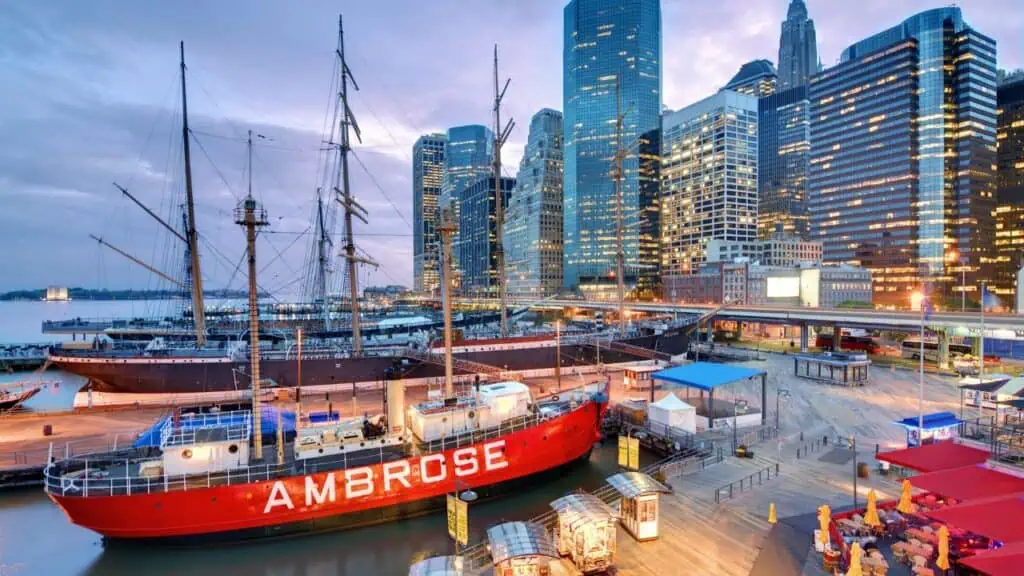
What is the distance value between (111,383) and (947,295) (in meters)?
177

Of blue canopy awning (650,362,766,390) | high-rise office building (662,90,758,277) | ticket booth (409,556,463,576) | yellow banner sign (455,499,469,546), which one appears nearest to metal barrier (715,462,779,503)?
blue canopy awning (650,362,766,390)

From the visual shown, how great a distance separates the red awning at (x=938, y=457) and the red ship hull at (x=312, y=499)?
1272 cm

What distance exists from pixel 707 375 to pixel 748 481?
29.6ft

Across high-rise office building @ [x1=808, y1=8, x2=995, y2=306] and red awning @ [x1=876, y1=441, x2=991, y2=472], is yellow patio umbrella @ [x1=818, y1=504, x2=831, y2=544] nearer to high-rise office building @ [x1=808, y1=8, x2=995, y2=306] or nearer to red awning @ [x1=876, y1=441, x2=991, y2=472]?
red awning @ [x1=876, y1=441, x2=991, y2=472]

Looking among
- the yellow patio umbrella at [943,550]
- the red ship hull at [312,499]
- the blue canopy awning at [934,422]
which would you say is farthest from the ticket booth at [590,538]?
the blue canopy awning at [934,422]

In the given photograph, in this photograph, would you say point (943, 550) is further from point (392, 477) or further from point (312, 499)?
point (312, 499)

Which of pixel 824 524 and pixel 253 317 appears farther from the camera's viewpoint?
pixel 253 317

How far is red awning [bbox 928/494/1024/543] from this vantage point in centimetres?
1095

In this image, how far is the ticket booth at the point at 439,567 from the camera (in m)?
11.7

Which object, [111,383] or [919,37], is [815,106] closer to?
[919,37]

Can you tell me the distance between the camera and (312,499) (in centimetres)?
1802

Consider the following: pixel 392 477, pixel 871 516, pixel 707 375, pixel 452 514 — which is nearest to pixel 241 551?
pixel 392 477

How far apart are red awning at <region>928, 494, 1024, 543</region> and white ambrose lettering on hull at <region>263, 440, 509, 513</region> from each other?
555 inches

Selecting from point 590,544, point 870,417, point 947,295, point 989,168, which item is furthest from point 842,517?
point 989,168
